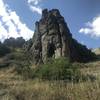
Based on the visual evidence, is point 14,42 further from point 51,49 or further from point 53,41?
point 53,41

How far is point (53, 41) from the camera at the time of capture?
330 feet

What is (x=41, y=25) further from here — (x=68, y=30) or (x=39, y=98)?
(x=39, y=98)

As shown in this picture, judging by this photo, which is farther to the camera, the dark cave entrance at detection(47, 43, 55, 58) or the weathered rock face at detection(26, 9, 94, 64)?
the dark cave entrance at detection(47, 43, 55, 58)

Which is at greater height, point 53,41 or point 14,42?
point 14,42

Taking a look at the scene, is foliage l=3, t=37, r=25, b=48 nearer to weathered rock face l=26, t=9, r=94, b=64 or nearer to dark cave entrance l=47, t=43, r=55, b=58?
weathered rock face l=26, t=9, r=94, b=64

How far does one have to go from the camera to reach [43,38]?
342 ft

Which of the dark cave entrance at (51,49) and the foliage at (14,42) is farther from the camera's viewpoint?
the foliage at (14,42)

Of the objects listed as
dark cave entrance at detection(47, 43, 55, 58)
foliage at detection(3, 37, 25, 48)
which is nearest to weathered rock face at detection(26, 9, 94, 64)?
dark cave entrance at detection(47, 43, 55, 58)

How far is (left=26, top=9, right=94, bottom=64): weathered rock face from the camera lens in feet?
323

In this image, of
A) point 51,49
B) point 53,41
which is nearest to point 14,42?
point 51,49

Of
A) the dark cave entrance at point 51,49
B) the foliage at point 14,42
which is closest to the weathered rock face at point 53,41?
the dark cave entrance at point 51,49

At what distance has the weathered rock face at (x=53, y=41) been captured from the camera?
3871 inches

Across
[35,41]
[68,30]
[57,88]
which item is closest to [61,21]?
[68,30]

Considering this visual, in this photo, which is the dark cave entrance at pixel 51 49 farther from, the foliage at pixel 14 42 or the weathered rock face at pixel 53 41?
the foliage at pixel 14 42
